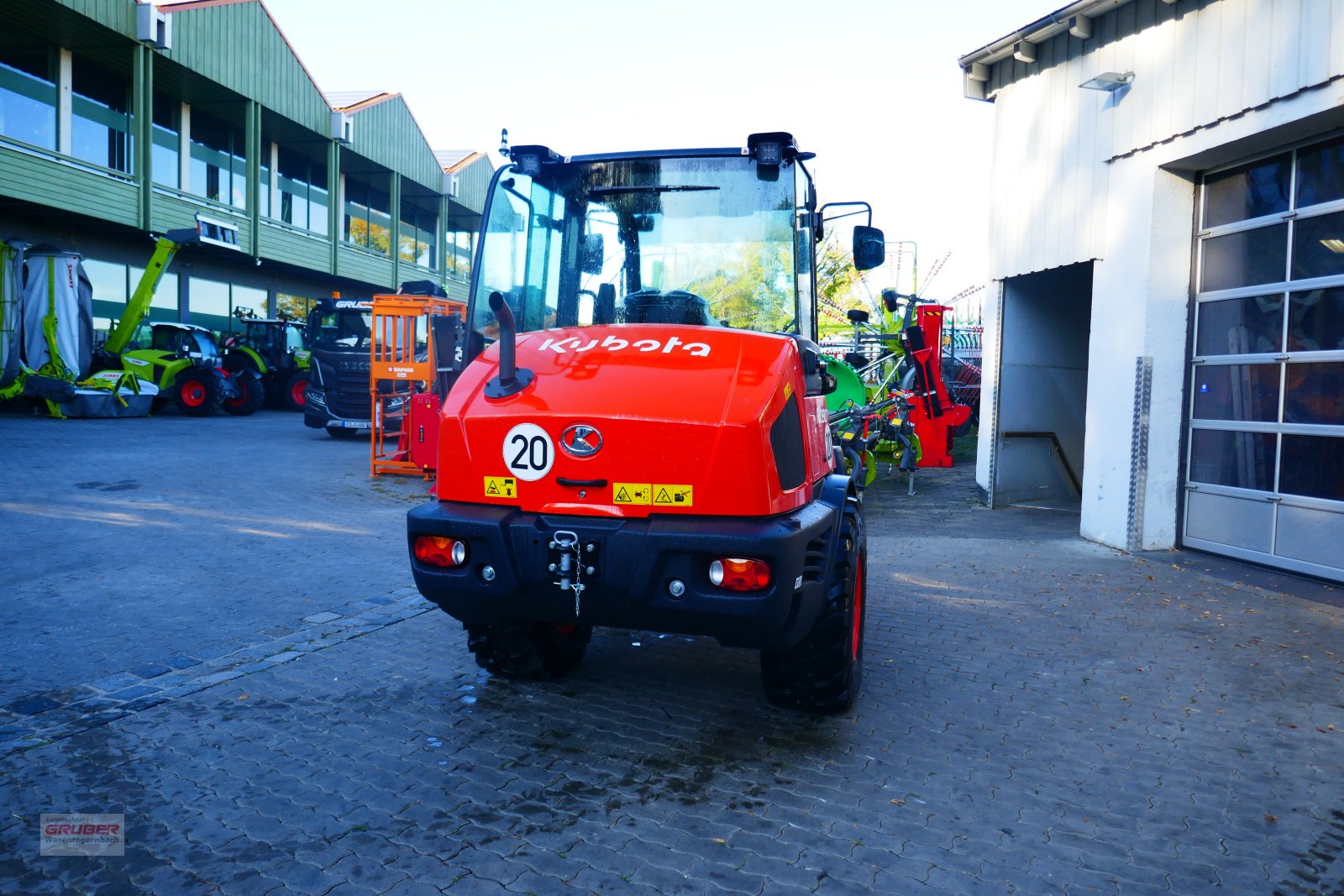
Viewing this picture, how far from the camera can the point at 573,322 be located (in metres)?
5.21

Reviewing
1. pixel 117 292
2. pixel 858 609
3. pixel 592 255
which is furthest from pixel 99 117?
pixel 858 609

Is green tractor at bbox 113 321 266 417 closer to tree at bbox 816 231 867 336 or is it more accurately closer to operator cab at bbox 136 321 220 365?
operator cab at bbox 136 321 220 365

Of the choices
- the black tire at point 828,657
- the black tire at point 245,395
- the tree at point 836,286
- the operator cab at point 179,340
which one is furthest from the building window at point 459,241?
the black tire at point 828,657

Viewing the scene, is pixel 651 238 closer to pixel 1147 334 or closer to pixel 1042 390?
pixel 1147 334

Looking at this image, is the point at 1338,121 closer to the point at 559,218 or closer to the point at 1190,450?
the point at 1190,450

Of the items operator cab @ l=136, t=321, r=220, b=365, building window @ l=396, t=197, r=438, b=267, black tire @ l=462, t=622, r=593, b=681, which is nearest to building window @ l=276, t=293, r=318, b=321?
building window @ l=396, t=197, r=438, b=267

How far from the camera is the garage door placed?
7203 mm

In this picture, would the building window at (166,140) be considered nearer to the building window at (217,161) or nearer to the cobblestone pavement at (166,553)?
the building window at (217,161)

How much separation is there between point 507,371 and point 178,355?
2060 centimetres

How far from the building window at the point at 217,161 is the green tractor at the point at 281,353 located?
12.1 feet

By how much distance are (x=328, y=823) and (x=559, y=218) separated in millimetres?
3279

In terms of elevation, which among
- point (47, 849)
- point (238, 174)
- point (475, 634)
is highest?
point (238, 174)

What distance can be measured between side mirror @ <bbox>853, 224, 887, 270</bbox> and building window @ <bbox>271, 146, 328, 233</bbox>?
26.5 m

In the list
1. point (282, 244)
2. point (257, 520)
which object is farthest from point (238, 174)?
point (257, 520)
